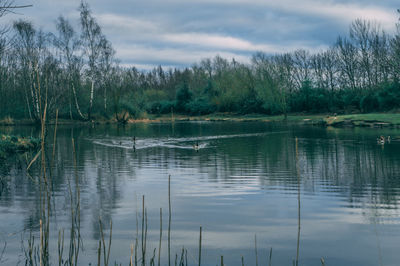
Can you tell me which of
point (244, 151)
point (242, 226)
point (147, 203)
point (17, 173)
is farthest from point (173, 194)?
point (244, 151)

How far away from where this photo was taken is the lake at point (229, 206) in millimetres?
6266

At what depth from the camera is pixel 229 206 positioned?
9.21 meters

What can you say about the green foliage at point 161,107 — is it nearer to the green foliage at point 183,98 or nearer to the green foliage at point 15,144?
the green foliage at point 183,98

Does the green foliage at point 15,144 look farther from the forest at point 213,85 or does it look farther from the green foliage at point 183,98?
the green foliage at point 183,98

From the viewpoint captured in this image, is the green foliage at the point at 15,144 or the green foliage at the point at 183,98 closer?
the green foliage at the point at 15,144

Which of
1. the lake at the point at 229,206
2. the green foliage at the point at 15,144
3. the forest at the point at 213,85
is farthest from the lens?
the forest at the point at 213,85

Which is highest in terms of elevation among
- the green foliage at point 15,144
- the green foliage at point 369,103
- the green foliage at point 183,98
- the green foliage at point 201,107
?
the green foliage at point 183,98

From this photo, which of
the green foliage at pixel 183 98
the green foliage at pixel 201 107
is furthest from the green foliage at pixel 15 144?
the green foliage at pixel 183 98

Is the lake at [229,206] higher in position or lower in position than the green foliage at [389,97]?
lower

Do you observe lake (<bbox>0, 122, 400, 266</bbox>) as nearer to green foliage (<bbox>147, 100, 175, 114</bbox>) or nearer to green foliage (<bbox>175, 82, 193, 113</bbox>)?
green foliage (<bbox>147, 100, 175, 114</bbox>)

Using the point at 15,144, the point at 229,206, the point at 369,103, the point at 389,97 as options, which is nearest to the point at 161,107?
the point at 369,103

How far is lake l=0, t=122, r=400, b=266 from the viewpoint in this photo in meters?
6.27

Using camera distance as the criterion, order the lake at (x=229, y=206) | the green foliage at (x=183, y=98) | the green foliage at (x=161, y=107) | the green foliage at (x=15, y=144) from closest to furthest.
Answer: the lake at (x=229, y=206), the green foliage at (x=15, y=144), the green foliage at (x=161, y=107), the green foliage at (x=183, y=98)

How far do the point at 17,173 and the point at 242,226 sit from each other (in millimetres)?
9248
